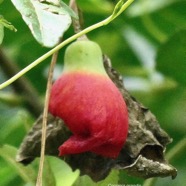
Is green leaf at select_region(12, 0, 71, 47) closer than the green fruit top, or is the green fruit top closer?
green leaf at select_region(12, 0, 71, 47)

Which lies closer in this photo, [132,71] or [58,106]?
[58,106]

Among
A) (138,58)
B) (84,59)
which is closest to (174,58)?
(84,59)

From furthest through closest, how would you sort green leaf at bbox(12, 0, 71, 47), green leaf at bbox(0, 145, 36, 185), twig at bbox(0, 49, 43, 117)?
twig at bbox(0, 49, 43, 117) < green leaf at bbox(0, 145, 36, 185) < green leaf at bbox(12, 0, 71, 47)

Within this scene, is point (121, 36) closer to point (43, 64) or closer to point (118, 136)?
point (43, 64)

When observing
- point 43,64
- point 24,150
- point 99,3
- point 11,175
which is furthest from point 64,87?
point 43,64

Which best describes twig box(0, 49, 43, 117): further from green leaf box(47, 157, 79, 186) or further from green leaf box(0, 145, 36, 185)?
green leaf box(47, 157, 79, 186)

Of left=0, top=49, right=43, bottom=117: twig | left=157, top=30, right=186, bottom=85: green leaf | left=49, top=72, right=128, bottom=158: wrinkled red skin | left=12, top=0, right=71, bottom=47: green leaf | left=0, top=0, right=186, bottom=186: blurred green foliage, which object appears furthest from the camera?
left=0, top=49, right=43, bottom=117: twig

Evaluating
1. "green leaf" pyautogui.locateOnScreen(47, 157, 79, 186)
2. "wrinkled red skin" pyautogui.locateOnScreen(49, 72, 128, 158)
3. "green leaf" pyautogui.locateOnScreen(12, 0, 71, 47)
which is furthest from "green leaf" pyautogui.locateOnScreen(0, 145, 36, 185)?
"green leaf" pyautogui.locateOnScreen(12, 0, 71, 47)

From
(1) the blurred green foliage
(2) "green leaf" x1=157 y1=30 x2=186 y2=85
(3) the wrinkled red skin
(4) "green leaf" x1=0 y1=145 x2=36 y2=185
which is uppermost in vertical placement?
(3) the wrinkled red skin
